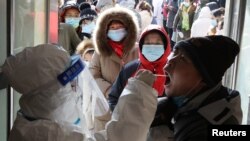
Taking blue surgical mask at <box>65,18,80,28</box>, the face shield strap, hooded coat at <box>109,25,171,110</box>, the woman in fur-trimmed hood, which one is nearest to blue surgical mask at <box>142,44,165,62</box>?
hooded coat at <box>109,25,171,110</box>

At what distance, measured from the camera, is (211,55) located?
1.57 meters

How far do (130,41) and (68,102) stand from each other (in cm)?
167

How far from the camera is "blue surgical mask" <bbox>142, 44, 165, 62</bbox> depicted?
281 centimetres

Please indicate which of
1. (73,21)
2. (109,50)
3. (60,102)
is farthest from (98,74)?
(73,21)

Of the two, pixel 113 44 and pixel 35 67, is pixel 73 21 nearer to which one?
pixel 113 44

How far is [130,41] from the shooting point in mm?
3258

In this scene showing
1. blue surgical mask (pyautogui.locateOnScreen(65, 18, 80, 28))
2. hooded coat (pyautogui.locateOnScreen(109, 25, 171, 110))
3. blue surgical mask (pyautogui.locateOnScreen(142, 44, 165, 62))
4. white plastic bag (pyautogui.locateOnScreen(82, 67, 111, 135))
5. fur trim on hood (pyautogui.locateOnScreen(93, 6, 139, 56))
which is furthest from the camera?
blue surgical mask (pyautogui.locateOnScreen(65, 18, 80, 28))

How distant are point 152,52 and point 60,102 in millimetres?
1316

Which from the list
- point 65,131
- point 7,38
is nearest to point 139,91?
point 65,131

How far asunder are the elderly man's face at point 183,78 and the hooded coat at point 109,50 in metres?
1.54

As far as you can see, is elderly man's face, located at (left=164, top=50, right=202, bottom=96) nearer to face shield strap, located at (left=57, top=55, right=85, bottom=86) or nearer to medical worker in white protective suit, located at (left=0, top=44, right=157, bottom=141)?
medical worker in white protective suit, located at (left=0, top=44, right=157, bottom=141)

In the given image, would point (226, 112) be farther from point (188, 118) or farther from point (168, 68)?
point (168, 68)

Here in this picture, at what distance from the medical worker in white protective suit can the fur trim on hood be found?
62.0 inches

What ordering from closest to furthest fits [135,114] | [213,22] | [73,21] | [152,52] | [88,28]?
1. [135,114]
2. [152,52]
3. [88,28]
4. [73,21]
5. [213,22]
